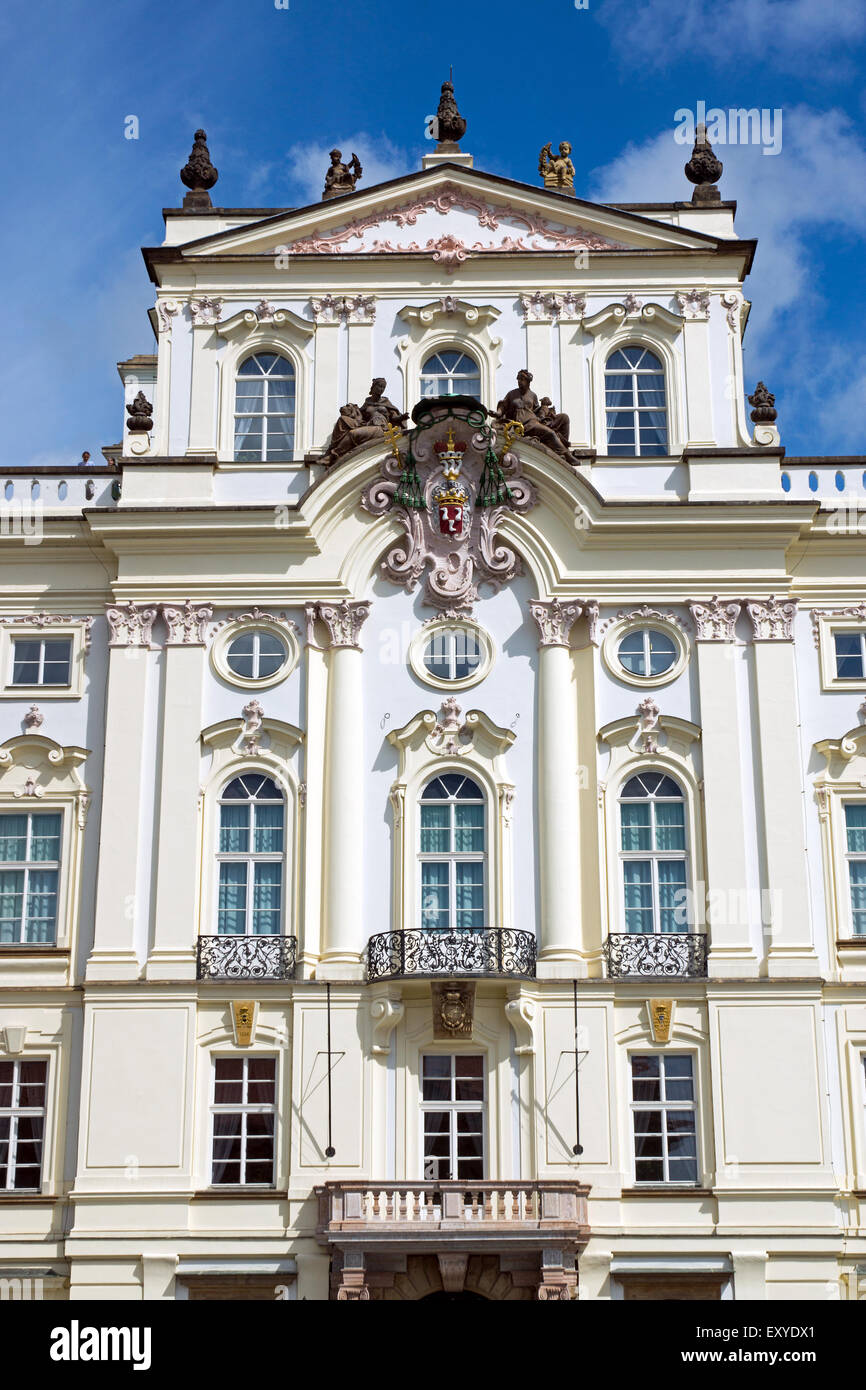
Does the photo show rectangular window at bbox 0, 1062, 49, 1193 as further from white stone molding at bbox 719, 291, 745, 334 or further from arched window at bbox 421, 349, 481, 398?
white stone molding at bbox 719, 291, 745, 334

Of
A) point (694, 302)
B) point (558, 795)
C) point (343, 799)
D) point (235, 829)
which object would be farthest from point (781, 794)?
point (694, 302)

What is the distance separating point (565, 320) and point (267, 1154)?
14102 millimetres

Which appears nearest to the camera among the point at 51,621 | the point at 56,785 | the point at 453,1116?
the point at 453,1116

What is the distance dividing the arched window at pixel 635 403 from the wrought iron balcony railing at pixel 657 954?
26.1ft

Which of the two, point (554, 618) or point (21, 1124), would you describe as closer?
point (21, 1124)

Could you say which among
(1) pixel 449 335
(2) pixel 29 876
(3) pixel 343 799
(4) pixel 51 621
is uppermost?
(1) pixel 449 335

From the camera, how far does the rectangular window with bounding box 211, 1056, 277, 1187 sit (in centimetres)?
2898

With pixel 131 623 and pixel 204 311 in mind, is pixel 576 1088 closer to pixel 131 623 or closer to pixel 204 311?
pixel 131 623

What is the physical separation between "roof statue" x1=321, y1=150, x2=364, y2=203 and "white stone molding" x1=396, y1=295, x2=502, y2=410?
9.75ft

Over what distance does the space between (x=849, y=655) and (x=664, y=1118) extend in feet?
25.9

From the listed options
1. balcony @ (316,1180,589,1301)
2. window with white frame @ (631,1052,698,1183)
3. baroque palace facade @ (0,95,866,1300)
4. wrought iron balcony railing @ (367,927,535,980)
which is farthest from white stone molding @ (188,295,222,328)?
balcony @ (316,1180,589,1301)

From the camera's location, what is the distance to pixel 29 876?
101 ft

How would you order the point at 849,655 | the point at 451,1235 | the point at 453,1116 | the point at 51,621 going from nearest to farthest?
the point at 451,1235
the point at 453,1116
the point at 849,655
the point at 51,621

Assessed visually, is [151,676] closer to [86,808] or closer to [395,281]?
[86,808]
